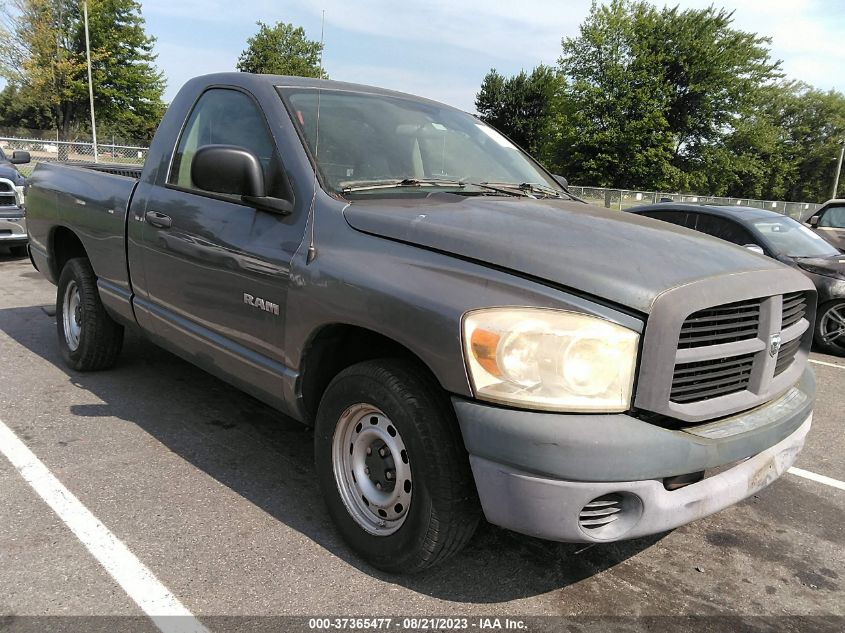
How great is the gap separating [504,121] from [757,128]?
2334 centimetres

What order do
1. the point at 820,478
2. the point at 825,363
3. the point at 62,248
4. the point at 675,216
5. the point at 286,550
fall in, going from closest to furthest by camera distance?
the point at 286,550, the point at 820,478, the point at 62,248, the point at 825,363, the point at 675,216

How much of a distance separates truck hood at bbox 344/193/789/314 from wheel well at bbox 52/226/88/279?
3.24 meters

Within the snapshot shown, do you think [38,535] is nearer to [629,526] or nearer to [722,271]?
[629,526]

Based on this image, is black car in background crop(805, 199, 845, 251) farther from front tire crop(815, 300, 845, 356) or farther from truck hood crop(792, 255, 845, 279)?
front tire crop(815, 300, 845, 356)

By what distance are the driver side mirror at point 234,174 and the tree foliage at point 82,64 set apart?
4053cm

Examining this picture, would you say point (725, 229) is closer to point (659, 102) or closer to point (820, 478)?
point (820, 478)

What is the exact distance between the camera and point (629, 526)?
2.09 meters

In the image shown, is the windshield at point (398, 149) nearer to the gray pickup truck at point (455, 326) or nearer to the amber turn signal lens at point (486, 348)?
the gray pickup truck at point (455, 326)

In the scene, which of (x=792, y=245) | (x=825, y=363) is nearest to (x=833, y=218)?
(x=792, y=245)

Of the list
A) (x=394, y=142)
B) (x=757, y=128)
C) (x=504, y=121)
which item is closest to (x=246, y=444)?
(x=394, y=142)

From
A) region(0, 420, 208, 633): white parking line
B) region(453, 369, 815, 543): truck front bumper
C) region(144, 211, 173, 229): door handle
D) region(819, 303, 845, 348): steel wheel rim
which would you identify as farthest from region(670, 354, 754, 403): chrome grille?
region(819, 303, 845, 348): steel wheel rim

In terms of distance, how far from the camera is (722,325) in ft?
7.27

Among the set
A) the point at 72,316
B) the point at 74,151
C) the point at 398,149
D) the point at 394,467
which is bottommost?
the point at 72,316

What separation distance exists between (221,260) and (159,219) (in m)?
0.72
